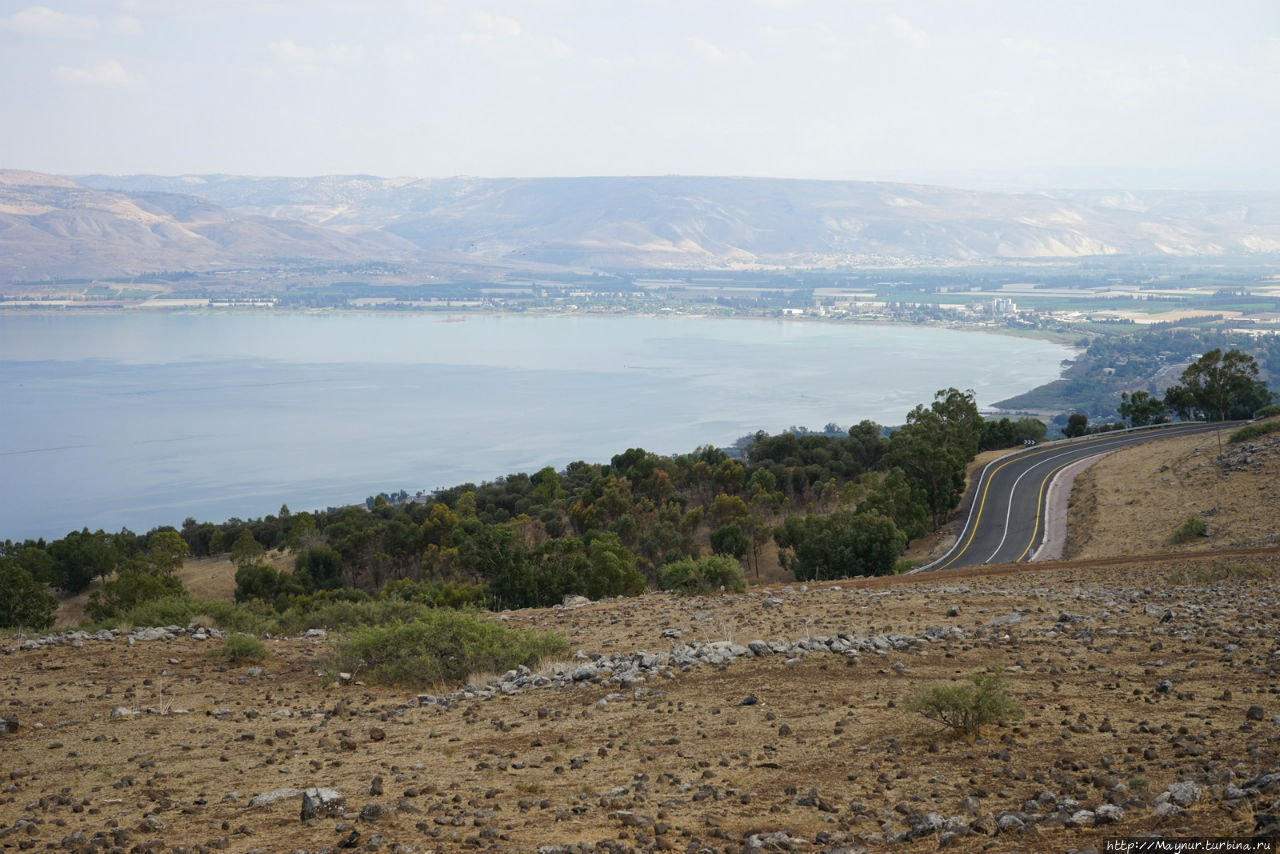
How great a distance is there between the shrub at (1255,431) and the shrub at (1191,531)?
39.1 ft

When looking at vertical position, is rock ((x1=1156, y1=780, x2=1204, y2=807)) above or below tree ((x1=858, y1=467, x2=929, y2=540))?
above

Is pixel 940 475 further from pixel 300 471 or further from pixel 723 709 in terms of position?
pixel 300 471

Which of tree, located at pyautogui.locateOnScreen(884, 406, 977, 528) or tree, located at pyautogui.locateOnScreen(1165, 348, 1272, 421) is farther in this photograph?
tree, located at pyautogui.locateOnScreen(1165, 348, 1272, 421)

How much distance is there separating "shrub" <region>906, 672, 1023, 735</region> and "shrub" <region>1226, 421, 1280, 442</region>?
111 feet

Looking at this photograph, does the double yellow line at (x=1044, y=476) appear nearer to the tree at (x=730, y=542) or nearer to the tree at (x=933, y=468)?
the tree at (x=933, y=468)

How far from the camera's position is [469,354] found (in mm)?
182875

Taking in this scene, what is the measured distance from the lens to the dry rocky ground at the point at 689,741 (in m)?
5.72

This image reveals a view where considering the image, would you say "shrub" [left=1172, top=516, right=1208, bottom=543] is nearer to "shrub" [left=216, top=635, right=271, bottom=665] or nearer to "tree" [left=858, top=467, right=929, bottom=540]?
"tree" [left=858, top=467, right=929, bottom=540]

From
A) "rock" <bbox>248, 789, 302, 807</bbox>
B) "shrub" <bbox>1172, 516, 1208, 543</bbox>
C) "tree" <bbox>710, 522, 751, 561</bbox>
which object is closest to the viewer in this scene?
"rock" <bbox>248, 789, 302, 807</bbox>

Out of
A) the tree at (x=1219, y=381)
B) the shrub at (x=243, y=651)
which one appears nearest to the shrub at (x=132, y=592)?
the shrub at (x=243, y=651)

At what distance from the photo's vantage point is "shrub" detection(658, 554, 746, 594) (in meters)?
18.2

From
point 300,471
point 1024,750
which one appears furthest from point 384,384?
point 1024,750

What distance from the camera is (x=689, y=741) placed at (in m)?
7.56

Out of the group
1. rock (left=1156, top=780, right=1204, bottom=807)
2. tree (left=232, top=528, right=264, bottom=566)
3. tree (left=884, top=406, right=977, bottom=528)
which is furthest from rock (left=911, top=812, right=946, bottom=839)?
tree (left=232, top=528, right=264, bottom=566)
